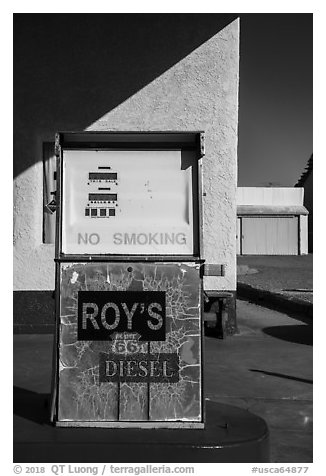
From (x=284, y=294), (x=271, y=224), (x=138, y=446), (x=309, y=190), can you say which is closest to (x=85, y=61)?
(x=138, y=446)

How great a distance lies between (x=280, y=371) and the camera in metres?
6.50

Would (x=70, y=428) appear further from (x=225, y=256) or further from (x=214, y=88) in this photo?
(x=214, y=88)

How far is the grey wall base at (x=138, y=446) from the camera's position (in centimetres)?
361

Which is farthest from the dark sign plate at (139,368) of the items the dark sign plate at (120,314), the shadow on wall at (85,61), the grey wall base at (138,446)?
the shadow on wall at (85,61)

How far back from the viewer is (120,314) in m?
3.95

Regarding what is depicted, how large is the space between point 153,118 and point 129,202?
4.21m

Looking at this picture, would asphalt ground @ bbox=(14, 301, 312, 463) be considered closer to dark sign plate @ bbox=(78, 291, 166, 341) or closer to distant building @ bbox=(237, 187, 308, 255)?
dark sign plate @ bbox=(78, 291, 166, 341)

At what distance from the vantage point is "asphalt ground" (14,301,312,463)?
4.36m

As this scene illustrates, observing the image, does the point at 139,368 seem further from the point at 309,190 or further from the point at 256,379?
the point at 309,190

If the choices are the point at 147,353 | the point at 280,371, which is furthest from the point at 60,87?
the point at 147,353

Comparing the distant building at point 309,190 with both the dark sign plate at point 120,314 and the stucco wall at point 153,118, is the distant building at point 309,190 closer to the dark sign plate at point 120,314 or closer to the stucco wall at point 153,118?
the stucco wall at point 153,118

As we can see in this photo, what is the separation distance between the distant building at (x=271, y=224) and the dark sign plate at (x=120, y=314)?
35.7 meters

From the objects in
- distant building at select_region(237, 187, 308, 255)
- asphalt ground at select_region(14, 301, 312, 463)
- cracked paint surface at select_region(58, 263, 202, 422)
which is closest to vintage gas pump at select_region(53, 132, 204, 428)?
cracked paint surface at select_region(58, 263, 202, 422)
